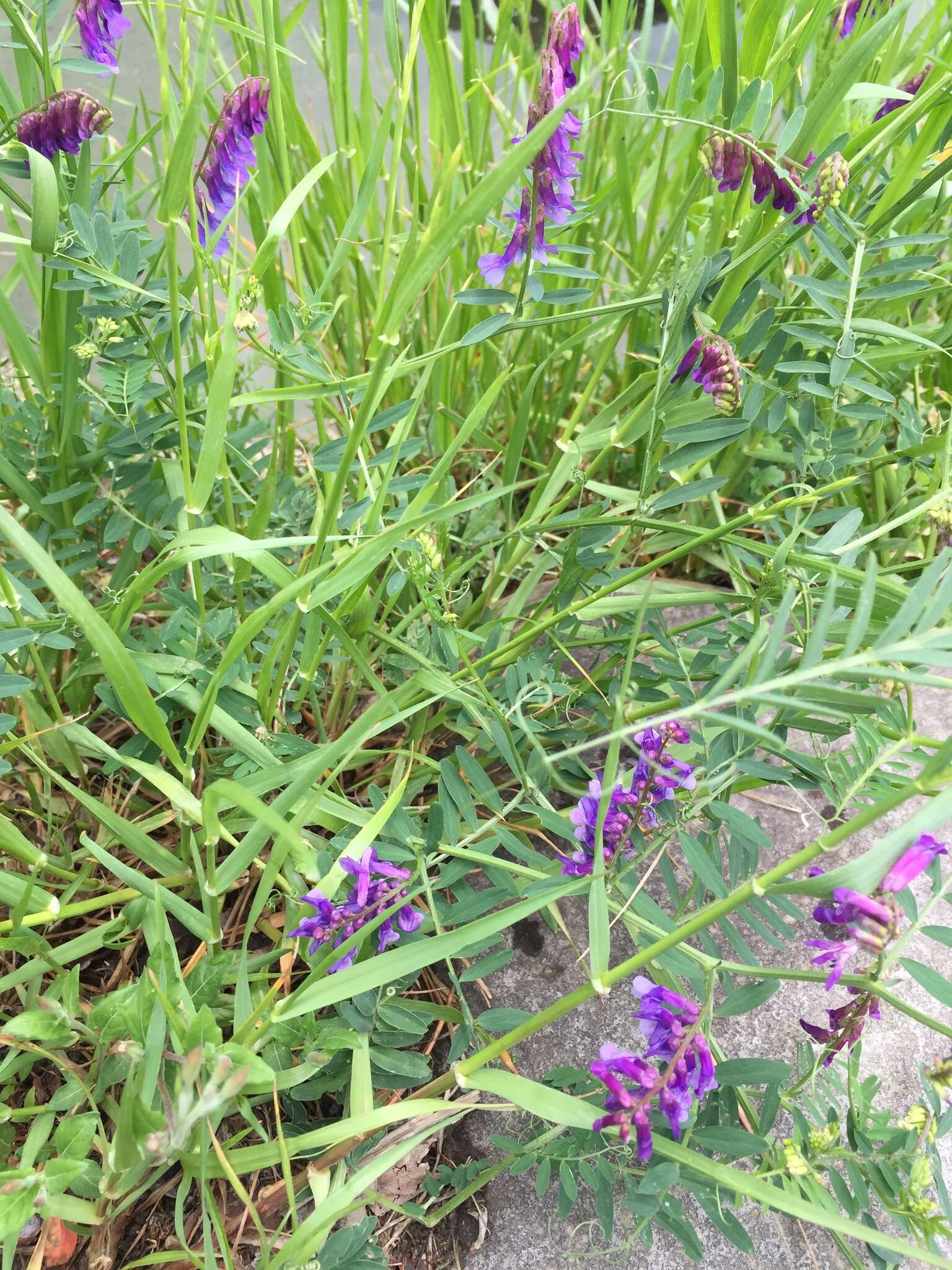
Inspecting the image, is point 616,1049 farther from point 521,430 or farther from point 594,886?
point 521,430

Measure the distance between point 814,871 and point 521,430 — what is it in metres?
0.60

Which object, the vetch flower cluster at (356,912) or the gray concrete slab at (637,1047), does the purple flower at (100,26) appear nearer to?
the vetch flower cluster at (356,912)

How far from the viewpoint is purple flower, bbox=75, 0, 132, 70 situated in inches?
37.1

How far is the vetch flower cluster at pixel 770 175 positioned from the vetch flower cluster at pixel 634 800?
0.52 m

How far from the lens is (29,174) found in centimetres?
88

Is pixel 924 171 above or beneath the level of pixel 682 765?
above

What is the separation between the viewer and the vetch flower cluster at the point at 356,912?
819mm

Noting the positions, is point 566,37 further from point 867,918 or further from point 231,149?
point 867,918

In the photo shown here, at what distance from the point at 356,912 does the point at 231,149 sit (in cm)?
81

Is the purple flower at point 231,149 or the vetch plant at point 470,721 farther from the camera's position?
the purple flower at point 231,149

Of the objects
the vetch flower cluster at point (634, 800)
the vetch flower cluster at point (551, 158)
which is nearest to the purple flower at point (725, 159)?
the vetch flower cluster at point (551, 158)

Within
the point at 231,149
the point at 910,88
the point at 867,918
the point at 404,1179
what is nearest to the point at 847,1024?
the point at 867,918

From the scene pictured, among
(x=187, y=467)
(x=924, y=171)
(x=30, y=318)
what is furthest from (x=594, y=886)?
(x=30, y=318)

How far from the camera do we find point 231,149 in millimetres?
1004
